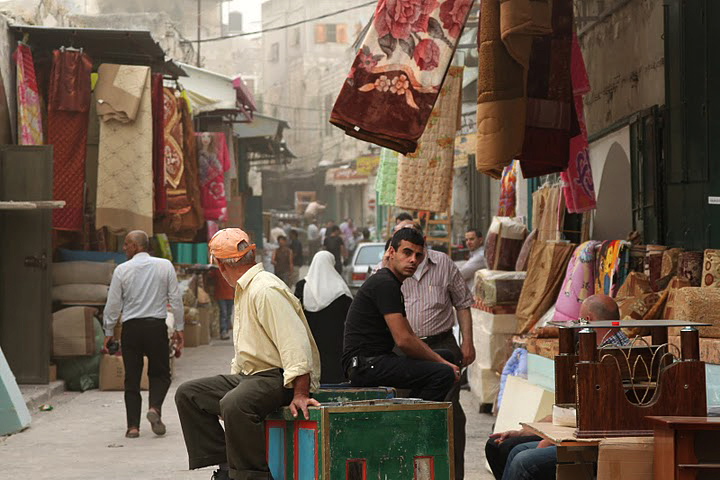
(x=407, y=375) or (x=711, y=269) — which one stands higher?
(x=711, y=269)

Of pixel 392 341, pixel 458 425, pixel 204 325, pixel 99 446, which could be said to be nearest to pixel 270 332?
pixel 392 341

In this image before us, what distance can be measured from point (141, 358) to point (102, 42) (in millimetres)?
5362

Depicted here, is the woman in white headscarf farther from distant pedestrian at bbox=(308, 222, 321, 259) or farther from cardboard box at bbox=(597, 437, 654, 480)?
distant pedestrian at bbox=(308, 222, 321, 259)

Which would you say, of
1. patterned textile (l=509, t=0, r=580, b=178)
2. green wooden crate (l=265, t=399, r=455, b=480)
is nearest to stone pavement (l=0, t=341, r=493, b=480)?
patterned textile (l=509, t=0, r=580, b=178)

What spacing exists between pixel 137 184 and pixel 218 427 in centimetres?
773

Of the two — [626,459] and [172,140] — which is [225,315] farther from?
[626,459]

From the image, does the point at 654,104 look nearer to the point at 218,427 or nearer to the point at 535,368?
the point at 535,368

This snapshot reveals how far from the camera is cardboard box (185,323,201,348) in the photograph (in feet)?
58.9

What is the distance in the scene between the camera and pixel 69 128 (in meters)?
12.8

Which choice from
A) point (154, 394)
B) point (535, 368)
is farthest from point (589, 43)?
point (154, 394)

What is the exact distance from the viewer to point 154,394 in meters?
9.77

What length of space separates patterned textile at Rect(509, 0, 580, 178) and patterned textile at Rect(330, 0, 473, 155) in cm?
59

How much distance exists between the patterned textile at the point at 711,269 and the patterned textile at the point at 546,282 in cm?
267

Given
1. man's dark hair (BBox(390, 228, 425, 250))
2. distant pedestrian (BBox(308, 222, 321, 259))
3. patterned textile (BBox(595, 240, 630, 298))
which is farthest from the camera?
distant pedestrian (BBox(308, 222, 321, 259))
